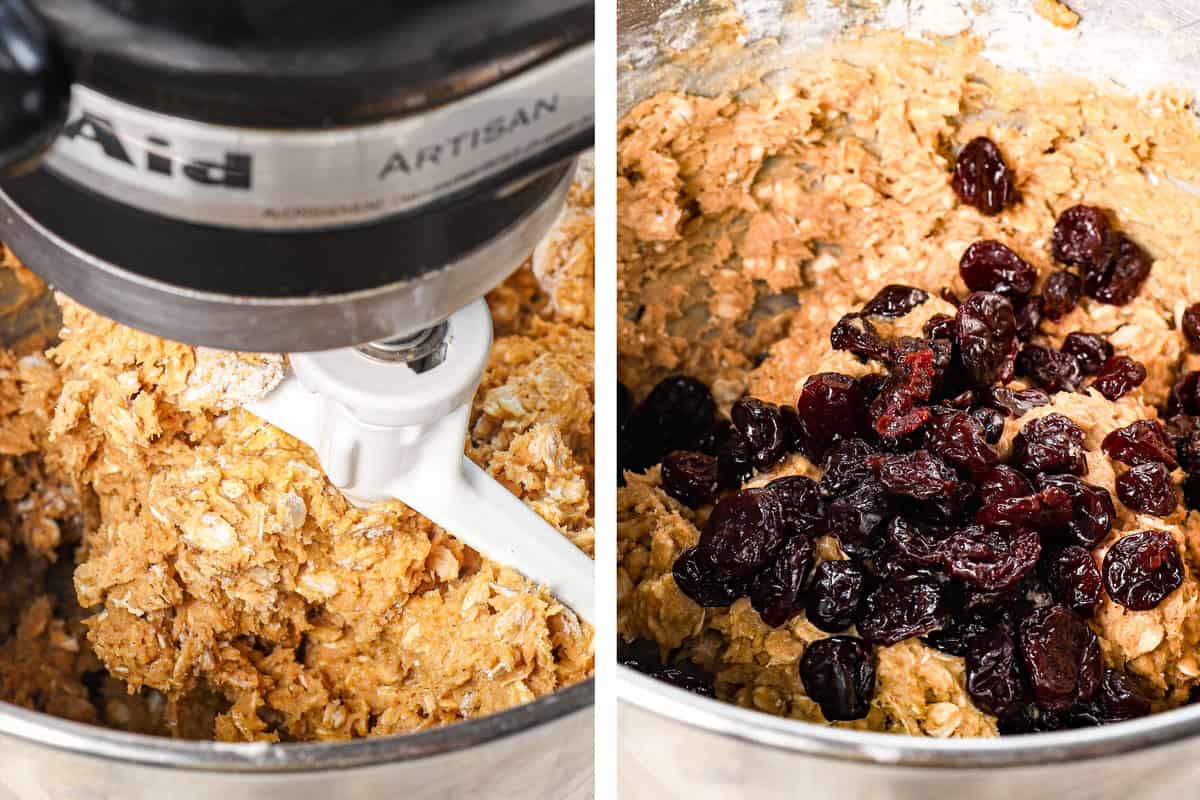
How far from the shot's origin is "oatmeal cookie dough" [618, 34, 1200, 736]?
1.43 metres

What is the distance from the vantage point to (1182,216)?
1449mm

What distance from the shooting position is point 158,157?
0.52 metres

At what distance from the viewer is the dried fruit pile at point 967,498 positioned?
1.16 metres

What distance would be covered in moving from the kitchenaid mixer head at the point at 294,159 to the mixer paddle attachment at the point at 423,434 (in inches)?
7.1

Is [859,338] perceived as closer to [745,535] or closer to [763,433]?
[763,433]

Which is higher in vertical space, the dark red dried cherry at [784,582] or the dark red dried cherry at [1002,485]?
the dark red dried cherry at [1002,485]

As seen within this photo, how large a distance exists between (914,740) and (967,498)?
521 mm

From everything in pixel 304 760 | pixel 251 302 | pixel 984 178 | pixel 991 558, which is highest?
pixel 251 302

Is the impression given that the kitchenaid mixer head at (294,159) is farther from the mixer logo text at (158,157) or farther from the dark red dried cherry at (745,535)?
the dark red dried cherry at (745,535)

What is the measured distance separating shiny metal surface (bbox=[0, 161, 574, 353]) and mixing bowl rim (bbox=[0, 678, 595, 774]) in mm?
248

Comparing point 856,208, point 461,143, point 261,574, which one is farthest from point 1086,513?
point 461,143

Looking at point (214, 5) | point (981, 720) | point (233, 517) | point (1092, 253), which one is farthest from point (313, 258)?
point (1092, 253)

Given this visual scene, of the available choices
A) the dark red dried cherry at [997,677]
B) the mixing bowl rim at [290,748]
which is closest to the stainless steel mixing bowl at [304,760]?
the mixing bowl rim at [290,748]

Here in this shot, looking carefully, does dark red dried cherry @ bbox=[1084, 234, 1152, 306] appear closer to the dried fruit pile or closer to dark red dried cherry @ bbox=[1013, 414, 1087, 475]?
the dried fruit pile
